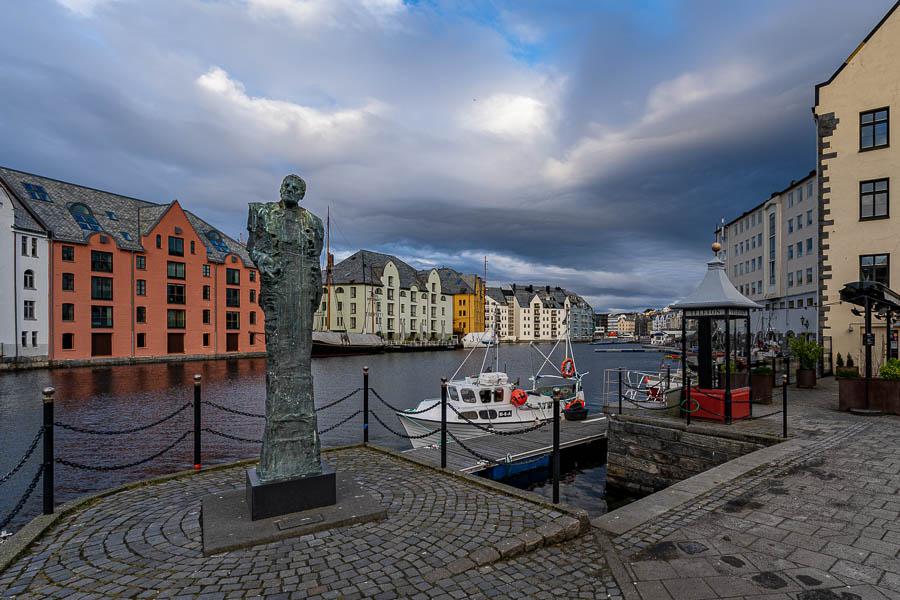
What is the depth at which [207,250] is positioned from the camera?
180 ft

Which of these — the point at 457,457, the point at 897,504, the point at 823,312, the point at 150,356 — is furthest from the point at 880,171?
the point at 150,356

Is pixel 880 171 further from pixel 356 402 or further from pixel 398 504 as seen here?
pixel 356 402

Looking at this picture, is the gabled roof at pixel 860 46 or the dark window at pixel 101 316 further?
the dark window at pixel 101 316

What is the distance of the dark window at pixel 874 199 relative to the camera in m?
20.1

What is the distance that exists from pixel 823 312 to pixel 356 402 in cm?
2377

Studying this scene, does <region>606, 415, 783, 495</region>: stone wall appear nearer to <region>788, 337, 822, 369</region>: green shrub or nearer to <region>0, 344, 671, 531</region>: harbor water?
<region>0, 344, 671, 531</region>: harbor water

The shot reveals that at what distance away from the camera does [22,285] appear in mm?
38688

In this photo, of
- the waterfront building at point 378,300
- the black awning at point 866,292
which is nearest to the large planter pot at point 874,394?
the black awning at point 866,292

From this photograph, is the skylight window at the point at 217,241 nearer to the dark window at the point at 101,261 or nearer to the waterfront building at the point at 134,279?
the waterfront building at the point at 134,279

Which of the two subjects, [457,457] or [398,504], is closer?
[398,504]

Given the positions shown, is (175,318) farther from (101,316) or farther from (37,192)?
(37,192)

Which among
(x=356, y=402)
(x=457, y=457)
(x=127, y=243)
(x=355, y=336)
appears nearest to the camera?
(x=457, y=457)

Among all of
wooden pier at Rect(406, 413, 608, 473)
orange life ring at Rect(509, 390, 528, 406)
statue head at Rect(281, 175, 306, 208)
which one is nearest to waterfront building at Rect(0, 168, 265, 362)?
orange life ring at Rect(509, 390, 528, 406)

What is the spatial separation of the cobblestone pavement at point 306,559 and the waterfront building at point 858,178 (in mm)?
21884
